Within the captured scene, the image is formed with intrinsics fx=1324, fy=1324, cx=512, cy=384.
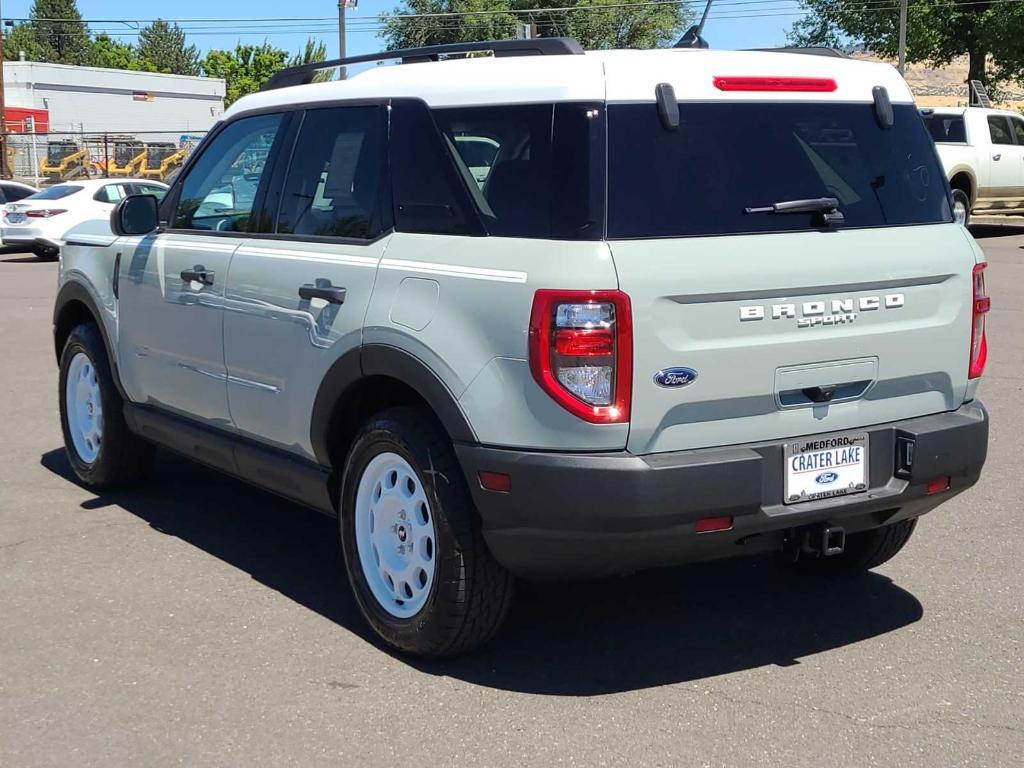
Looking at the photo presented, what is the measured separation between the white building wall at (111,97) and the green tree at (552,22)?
1283cm

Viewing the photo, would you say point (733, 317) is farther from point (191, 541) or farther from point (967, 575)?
point (191, 541)

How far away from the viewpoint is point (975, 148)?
2295 cm

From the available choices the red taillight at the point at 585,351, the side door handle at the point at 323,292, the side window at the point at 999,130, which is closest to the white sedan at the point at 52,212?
the side window at the point at 999,130

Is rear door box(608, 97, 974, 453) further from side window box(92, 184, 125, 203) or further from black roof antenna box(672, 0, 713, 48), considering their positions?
side window box(92, 184, 125, 203)

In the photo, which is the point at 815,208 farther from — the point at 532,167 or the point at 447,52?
the point at 447,52

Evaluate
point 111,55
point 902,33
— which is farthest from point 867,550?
point 111,55

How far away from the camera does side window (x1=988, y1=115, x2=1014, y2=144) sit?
76.6ft

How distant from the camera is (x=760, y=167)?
13.4ft

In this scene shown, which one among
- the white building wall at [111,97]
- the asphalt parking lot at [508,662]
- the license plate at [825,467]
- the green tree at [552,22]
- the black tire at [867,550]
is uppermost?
the green tree at [552,22]

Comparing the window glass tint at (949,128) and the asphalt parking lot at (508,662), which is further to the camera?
the window glass tint at (949,128)

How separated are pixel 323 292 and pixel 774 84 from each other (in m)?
1.66

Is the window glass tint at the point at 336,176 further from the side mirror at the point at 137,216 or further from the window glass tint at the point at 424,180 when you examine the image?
the side mirror at the point at 137,216

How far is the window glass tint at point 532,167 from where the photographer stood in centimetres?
383

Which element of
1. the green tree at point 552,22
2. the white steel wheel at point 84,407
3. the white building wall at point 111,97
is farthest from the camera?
the green tree at point 552,22
